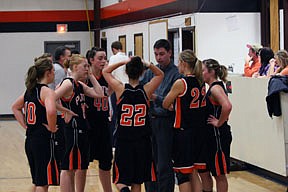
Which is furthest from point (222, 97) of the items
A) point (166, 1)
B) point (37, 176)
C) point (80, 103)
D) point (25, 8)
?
point (25, 8)

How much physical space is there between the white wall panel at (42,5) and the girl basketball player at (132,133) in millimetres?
13128

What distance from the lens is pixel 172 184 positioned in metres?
6.51

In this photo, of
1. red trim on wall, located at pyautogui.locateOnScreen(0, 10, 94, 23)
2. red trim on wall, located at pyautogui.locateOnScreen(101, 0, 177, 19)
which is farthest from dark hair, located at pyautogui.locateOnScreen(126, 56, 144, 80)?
red trim on wall, located at pyautogui.locateOnScreen(0, 10, 94, 23)

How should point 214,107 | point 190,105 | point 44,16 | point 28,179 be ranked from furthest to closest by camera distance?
point 44,16
point 28,179
point 214,107
point 190,105

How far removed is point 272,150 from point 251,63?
233 cm

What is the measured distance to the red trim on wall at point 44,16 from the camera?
59.2 feet

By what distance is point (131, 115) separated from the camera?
18.1ft

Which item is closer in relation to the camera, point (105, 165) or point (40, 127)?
point (40, 127)

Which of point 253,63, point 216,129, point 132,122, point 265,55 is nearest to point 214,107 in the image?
point 216,129

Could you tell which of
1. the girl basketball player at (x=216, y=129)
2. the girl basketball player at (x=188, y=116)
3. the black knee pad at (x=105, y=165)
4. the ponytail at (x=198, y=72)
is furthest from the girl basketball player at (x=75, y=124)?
the girl basketball player at (x=216, y=129)

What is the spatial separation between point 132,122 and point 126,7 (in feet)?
32.8

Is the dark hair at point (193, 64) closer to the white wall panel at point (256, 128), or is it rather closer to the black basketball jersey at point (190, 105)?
the black basketball jersey at point (190, 105)

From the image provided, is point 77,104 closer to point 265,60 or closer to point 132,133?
point 132,133

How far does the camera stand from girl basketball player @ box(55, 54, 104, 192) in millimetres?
6023
